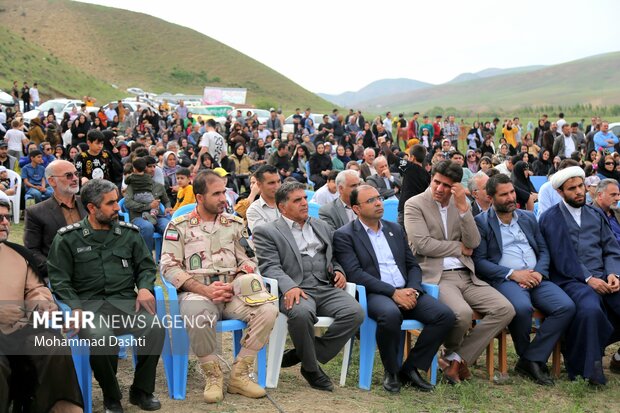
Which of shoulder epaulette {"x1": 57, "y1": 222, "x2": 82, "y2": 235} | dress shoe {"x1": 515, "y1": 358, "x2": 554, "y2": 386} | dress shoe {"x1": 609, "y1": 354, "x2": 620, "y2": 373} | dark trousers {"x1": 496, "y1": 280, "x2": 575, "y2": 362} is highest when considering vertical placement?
shoulder epaulette {"x1": 57, "y1": 222, "x2": 82, "y2": 235}

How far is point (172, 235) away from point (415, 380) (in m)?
1.90

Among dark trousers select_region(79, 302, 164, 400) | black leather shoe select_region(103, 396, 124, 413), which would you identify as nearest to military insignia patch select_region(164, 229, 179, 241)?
dark trousers select_region(79, 302, 164, 400)

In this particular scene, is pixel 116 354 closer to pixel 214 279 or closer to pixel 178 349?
pixel 178 349

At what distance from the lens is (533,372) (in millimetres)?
5430

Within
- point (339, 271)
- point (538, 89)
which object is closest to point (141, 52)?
point (339, 271)

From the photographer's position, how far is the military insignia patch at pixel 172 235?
16.4 feet

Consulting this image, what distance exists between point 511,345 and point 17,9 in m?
78.5

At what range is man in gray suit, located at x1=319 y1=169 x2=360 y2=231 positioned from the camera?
646cm

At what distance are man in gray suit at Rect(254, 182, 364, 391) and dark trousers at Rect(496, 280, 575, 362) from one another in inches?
49.0

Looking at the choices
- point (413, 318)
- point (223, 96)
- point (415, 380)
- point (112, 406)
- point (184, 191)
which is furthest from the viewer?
point (223, 96)

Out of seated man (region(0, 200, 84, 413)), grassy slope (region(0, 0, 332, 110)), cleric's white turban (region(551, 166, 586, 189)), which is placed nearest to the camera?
seated man (region(0, 200, 84, 413))

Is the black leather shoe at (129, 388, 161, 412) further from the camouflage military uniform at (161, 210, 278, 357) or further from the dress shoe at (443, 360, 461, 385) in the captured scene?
the dress shoe at (443, 360, 461, 385)

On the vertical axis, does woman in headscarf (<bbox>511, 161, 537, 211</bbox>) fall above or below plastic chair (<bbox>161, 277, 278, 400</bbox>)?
above

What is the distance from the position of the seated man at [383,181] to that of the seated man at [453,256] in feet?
14.8
